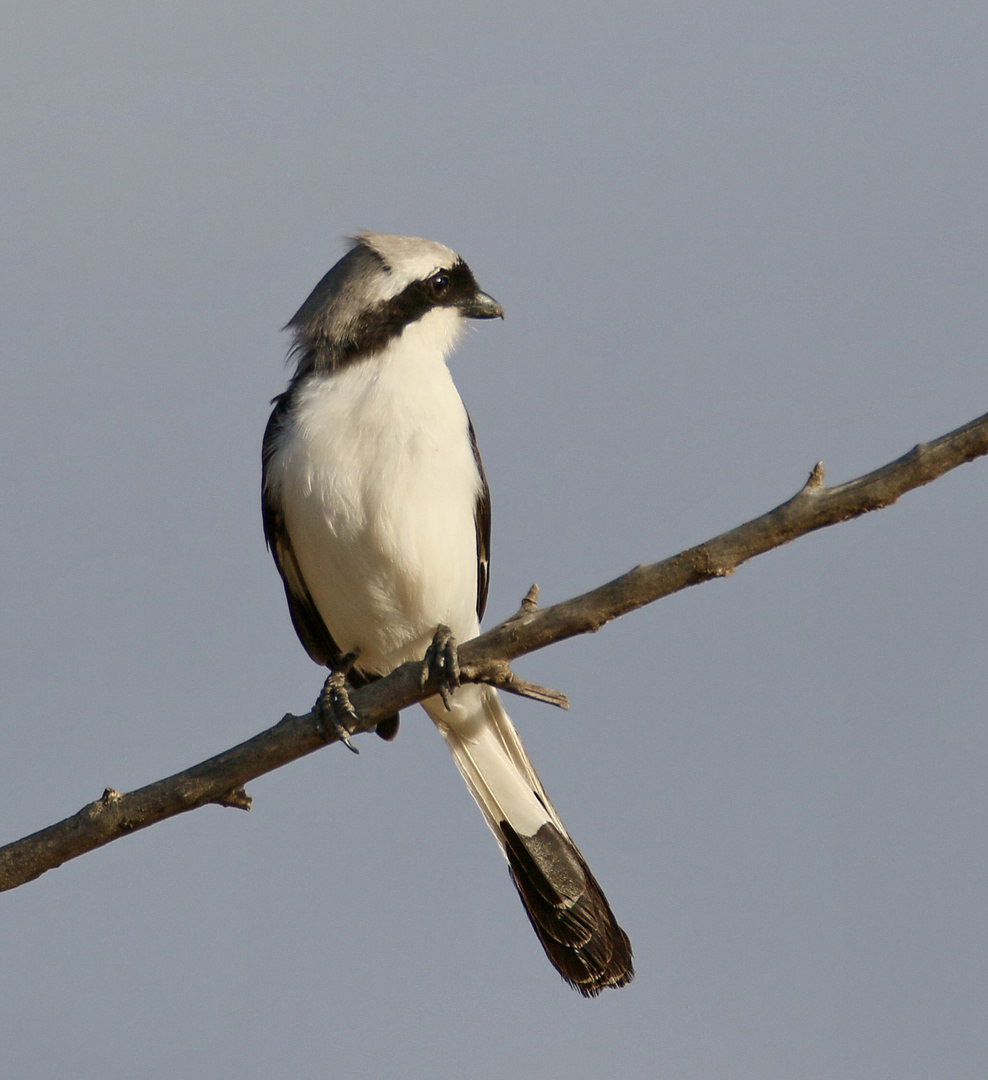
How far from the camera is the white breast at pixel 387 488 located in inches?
231

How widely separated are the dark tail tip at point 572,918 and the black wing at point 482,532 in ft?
4.77

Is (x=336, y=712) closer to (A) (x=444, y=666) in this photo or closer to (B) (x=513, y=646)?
(A) (x=444, y=666)

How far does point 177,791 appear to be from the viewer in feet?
15.4

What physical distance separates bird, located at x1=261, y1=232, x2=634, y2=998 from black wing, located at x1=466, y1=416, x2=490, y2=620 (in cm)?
2

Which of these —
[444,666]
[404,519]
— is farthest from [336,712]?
[404,519]

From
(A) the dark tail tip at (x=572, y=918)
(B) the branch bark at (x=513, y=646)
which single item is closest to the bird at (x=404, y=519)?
(A) the dark tail tip at (x=572, y=918)

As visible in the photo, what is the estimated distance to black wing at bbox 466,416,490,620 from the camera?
258 inches

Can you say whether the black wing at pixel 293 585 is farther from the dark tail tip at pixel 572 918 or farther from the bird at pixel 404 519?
the dark tail tip at pixel 572 918

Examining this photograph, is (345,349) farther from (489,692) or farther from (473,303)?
(489,692)

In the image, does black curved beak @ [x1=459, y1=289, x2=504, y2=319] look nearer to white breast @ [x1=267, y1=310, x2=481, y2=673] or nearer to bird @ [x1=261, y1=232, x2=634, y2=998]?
bird @ [x1=261, y1=232, x2=634, y2=998]

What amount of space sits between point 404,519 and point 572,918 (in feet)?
7.01

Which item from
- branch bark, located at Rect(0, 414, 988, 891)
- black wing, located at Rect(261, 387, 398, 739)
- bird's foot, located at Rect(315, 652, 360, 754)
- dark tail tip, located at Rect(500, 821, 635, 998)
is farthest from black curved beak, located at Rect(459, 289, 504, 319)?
dark tail tip, located at Rect(500, 821, 635, 998)

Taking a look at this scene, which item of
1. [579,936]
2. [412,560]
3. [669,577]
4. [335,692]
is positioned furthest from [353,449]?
[579,936]

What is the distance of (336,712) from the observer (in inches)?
207
